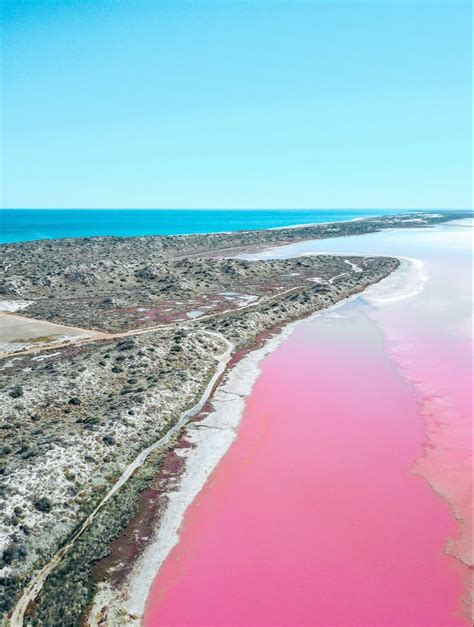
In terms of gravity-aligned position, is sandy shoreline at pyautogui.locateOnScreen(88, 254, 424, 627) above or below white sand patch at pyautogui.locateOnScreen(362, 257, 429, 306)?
below

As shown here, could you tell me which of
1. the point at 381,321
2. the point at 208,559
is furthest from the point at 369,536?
the point at 381,321

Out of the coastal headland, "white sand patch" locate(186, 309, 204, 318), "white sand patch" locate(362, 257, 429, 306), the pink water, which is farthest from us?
"white sand patch" locate(362, 257, 429, 306)

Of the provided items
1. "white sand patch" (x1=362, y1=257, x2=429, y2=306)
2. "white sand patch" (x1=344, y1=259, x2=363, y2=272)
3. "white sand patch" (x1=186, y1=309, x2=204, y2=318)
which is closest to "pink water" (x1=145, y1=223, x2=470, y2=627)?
"white sand patch" (x1=186, y1=309, x2=204, y2=318)

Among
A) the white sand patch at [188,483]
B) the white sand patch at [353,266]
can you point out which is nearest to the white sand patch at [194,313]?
the white sand patch at [188,483]

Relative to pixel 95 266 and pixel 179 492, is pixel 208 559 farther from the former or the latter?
pixel 95 266

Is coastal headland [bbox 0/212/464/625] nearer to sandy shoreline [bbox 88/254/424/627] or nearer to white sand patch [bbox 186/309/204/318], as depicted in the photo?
white sand patch [bbox 186/309/204/318]

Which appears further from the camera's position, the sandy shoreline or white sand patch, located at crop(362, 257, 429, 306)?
white sand patch, located at crop(362, 257, 429, 306)
